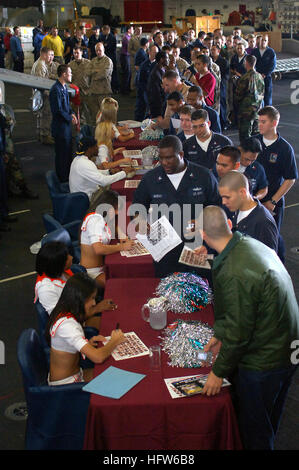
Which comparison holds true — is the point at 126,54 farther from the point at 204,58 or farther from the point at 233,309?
the point at 233,309

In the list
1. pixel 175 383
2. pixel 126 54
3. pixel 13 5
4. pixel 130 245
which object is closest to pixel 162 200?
pixel 130 245

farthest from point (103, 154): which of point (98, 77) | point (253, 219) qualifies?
point (98, 77)

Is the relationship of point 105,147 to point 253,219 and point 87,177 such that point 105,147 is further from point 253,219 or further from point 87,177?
point 253,219

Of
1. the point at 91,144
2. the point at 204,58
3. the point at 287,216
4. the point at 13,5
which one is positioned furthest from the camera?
the point at 13,5

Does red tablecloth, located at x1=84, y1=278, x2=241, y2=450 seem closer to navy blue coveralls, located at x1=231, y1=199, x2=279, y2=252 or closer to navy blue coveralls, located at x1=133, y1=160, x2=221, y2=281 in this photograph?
navy blue coveralls, located at x1=231, y1=199, x2=279, y2=252

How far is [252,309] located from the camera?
2.35 metres

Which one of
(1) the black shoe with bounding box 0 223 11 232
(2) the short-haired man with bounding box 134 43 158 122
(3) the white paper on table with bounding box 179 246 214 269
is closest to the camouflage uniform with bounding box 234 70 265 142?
(2) the short-haired man with bounding box 134 43 158 122

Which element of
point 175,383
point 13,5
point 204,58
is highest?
point 13,5

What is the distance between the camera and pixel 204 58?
808cm

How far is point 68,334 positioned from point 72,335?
0.07 feet

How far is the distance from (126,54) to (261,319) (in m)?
14.0

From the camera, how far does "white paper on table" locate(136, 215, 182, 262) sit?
3.54 meters

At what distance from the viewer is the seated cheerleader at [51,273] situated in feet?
10.6

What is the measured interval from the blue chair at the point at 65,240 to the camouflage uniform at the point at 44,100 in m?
5.84
